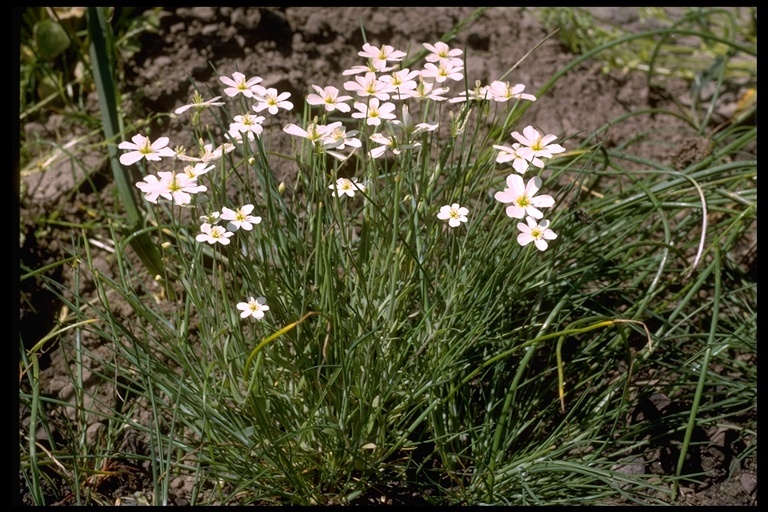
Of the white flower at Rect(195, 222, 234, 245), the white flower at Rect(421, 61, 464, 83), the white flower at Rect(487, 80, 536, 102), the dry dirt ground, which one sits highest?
the white flower at Rect(421, 61, 464, 83)

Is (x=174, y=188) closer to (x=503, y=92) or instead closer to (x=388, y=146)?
(x=388, y=146)

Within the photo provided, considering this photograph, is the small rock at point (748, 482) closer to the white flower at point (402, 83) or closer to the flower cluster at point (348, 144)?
the flower cluster at point (348, 144)

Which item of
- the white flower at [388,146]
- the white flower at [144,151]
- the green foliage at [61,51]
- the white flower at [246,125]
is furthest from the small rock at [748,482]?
the green foliage at [61,51]

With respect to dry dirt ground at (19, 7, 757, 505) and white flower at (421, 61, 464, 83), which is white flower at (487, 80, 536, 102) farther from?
dry dirt ground at (19, 7, 757, 505)

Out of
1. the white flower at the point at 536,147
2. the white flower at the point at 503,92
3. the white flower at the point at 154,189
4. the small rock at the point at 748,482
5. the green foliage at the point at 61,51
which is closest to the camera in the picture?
the white flower at the point at 154,189

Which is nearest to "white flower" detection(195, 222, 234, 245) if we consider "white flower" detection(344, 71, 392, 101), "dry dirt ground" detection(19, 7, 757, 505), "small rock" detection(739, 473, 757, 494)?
"white flower" detection(344, 71, 392, 101)

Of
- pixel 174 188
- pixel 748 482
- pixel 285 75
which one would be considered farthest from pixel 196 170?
pixel 748 482

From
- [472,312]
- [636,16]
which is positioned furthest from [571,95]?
[472,312]

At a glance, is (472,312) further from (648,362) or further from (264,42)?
(264,42)
